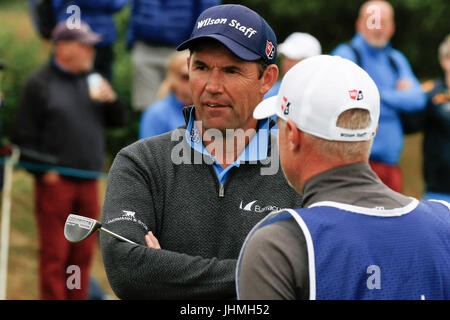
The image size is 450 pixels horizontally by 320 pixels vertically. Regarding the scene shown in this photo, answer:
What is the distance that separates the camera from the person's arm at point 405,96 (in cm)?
732

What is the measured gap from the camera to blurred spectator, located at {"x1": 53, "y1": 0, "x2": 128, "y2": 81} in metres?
8.45

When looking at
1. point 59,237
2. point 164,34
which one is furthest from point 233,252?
point 164,34

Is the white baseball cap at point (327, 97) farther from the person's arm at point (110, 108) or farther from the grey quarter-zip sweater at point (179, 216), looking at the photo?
the person's arm at point (110, 108)

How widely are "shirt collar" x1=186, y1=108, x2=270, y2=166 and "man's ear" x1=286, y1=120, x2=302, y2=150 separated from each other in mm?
715

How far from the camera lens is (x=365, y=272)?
7.54 feet

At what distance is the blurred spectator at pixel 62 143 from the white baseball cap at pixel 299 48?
187 cm

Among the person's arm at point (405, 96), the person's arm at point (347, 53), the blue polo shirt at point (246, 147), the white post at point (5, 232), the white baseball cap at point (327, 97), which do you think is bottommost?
the white post at point (5, 232)

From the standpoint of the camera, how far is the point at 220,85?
3289 mm

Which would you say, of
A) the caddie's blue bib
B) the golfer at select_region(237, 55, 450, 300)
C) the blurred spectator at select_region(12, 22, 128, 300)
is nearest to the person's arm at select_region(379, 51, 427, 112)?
the blurred spectator at select_region(12, 22, 128, 300)

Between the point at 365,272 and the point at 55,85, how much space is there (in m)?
5.26

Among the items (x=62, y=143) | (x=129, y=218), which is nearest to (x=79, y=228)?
(x=129, y=218)

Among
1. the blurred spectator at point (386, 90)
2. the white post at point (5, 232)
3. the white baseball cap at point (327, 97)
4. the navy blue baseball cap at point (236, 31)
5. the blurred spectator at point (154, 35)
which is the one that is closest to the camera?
the white baseball cap at point (327, 97)

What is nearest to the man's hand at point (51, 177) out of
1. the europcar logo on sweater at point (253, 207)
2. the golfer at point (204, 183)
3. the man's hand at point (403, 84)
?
the man's hand at point (403, 84)

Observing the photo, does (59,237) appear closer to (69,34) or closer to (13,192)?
(69,34)
